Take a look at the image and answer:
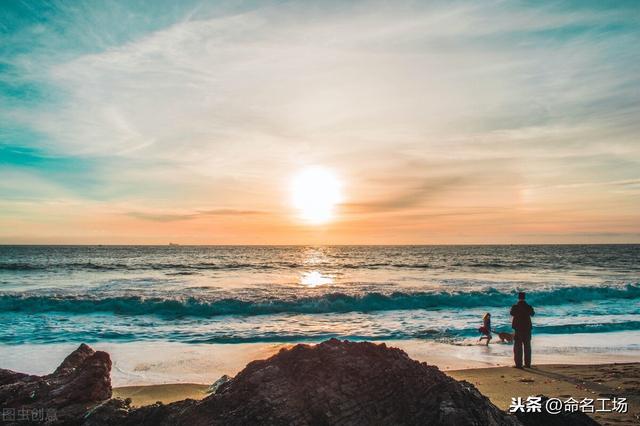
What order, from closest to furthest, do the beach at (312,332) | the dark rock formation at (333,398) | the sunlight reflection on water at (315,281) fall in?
the dark rock formation at (333,398), the beach at (312,332), the sunlight reflection on water at (315,281)

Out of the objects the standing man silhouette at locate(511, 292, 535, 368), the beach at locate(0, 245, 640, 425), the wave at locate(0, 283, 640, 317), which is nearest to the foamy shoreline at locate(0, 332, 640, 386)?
the beach at locate(0, 245, 640, 425)

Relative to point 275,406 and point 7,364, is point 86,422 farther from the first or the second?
point 7,364

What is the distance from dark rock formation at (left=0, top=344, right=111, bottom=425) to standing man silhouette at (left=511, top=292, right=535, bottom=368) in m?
9.20

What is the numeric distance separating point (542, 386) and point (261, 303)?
15.9 meters

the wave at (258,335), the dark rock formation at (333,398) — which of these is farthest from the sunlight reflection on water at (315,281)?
the dark rock formation at (333,398)

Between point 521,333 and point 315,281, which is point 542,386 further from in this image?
point 315,281

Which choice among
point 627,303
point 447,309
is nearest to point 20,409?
point 447,309

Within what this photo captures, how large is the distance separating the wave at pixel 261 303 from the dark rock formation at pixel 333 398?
58.3 feet

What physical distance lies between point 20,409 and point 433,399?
3793 millimetres

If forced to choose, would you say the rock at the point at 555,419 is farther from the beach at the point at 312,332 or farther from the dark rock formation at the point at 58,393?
the dark rock formation at the point at 58,393

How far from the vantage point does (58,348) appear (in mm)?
13156

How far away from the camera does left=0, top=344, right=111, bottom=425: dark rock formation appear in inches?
169

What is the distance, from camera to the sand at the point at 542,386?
25.8 feet

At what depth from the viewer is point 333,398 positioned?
373 cm
